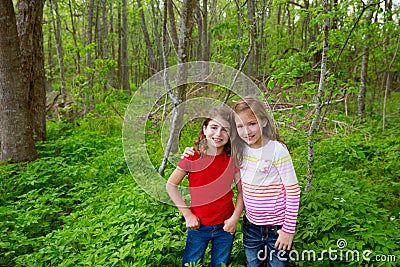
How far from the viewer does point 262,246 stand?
6.83 feet

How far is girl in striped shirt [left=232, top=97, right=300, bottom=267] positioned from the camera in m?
1.86

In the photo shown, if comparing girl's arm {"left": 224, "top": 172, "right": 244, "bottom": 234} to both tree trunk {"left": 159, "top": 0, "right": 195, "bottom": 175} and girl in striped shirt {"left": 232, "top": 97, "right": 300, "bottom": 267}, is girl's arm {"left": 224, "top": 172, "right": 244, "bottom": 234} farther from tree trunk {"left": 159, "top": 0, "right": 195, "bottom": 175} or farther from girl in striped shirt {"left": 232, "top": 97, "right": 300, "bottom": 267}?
tree trunk {"left": 159, "top": 0, "right": 195, "bottom": 175}

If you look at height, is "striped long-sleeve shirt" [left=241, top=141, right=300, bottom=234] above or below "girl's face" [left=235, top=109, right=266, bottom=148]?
below

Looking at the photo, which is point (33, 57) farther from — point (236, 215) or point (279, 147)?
point (279, 147)

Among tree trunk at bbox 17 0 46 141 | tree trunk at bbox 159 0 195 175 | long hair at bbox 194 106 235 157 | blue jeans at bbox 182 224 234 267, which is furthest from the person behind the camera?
tree trunk at bbox 17 0 46 141

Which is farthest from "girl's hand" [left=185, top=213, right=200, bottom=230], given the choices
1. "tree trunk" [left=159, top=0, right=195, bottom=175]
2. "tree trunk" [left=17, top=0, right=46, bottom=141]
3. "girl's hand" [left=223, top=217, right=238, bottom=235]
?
"tree trunk" [left=17, top=0, right=46, bottom=141]

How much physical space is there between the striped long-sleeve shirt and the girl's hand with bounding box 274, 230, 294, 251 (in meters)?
0.03

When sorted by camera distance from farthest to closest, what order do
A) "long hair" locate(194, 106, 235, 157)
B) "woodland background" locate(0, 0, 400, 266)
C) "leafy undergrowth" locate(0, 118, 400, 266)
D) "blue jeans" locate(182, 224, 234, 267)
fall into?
"woodland background" locate(0, 0, 400, 266) < "leafy undergrowth" locate(0, 118, 400, 266) < "blue jeans" locate(182, 224, 234, 267) < "long hair" locate(194, 106, 235, 157)

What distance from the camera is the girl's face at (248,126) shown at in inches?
75.8

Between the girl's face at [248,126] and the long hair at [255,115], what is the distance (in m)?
0.02

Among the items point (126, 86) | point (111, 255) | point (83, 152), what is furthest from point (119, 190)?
point (126, 86)

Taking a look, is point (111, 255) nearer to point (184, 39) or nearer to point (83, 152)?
point (184, 39)

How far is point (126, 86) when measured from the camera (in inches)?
656

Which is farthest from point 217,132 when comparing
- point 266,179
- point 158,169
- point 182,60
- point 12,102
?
point 12,102
